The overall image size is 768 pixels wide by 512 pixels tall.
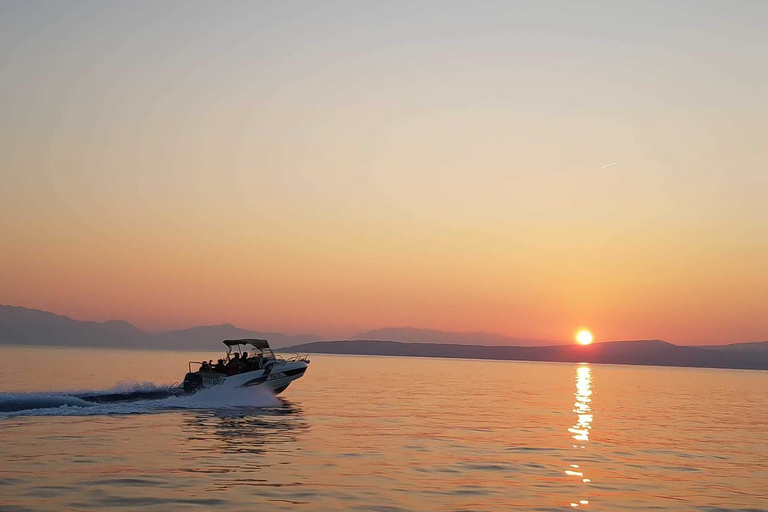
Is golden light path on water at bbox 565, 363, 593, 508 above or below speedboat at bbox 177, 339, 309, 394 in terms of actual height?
below

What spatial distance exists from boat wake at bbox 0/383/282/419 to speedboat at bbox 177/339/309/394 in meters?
0.48

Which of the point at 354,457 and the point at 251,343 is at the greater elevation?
the point at 251,343

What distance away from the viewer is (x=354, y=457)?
26625 mm

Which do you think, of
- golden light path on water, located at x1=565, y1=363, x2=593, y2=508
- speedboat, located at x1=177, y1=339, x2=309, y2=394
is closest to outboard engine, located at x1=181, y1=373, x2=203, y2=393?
speedboat, located at x1=177, y1=339, x2=309, y2=394

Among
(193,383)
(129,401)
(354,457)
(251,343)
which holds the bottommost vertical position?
(354,457)

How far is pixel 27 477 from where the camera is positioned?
2092 centimetres

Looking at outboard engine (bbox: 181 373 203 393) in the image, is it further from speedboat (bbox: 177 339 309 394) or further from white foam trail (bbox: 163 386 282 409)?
white foam trail (bbox: 163 386 282 409)

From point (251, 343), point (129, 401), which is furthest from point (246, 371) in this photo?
point (129, 401)

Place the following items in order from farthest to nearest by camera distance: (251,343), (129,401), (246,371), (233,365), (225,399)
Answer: (251,343) → (246,371) → (233,365) → (225,399) → (129,401)

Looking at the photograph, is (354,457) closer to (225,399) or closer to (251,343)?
(225,399)

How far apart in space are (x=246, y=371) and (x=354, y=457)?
22.9 m

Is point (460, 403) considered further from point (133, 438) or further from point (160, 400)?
point (133, 438)

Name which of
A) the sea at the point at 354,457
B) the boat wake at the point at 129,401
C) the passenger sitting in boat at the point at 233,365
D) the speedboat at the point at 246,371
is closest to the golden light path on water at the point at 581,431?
the sea at the point at 354,457

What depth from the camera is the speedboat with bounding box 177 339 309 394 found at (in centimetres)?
4644
